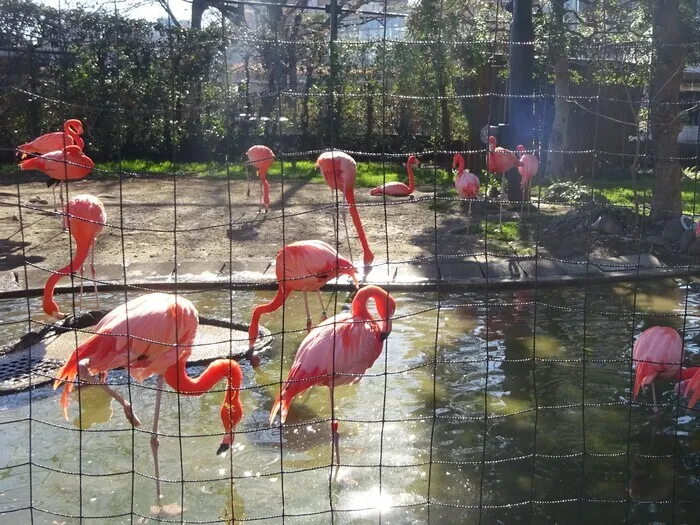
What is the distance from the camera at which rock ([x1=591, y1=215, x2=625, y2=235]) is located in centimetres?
830

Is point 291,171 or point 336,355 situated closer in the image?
point 336,355

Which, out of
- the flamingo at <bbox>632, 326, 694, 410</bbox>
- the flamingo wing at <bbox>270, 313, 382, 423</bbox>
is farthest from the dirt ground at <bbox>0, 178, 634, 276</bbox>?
the flamingo wing at <bbox>270, 313, 382, 423</bbox>

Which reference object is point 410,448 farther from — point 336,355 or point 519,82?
point 519,82

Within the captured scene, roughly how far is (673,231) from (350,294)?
11.0ft

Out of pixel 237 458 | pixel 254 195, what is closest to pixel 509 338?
pixel 237 458

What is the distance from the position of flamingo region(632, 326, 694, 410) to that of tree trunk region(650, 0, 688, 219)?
14.1 feet

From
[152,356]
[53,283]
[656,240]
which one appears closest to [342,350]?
[152,356]

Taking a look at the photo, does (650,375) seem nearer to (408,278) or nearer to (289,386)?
(289,386)

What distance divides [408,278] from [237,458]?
10.5ft

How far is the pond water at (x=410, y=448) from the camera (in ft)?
10.8

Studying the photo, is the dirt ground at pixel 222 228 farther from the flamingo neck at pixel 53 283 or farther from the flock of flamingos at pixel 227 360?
the flock of flamingos at pixel 227 360

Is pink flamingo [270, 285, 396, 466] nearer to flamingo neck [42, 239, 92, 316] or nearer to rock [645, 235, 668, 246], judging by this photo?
flamingo neck [42, 239, 92, 316]

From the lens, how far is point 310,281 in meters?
5.31

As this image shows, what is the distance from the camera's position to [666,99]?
8516 mm
